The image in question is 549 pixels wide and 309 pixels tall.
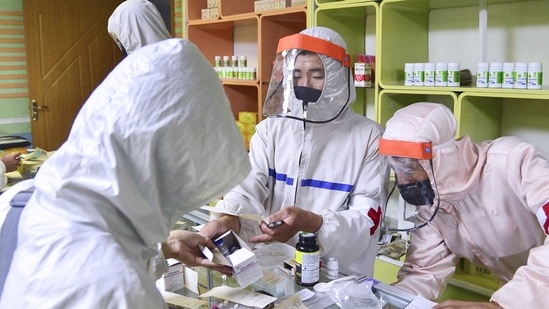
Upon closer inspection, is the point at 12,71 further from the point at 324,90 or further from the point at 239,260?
the point at 239,260

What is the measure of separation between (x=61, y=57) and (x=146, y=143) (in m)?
4.11

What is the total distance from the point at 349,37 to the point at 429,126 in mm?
1348

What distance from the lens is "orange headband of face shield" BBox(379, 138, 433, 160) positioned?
54.8 inches

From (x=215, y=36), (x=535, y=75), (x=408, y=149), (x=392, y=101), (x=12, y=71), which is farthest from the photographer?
(x=12, y=71)

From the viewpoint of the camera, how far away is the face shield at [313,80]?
173cm

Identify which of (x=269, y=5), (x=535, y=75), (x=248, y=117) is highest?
(x=269, y=5)

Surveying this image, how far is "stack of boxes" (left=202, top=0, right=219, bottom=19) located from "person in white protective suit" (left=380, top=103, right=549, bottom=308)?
207 cm

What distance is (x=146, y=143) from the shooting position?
706mm

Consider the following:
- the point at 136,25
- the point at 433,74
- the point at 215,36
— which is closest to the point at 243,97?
the point at 215,36

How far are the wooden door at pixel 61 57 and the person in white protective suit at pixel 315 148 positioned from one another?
3.09 metres

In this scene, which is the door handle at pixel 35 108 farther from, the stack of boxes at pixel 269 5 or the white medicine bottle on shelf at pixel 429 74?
the white medicine bottle on shelf at pixel 429 74

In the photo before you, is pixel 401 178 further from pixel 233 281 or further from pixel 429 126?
pixel 233 281

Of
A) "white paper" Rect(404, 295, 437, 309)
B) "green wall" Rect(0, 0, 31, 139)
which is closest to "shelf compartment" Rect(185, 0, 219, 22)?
"green wall" Rect(0, 0, 31, 139)

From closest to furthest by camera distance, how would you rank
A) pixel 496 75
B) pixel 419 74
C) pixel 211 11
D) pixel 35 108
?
1. pixel 496 75
2. pixel 419 74
3. pixel 211 11
4. pixel 35 108
